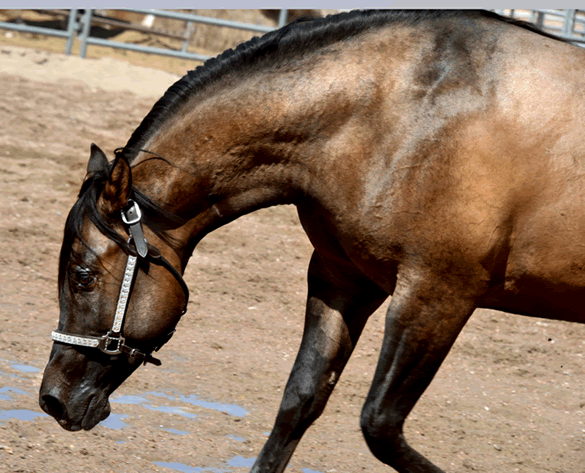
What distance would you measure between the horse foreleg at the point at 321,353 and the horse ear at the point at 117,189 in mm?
836

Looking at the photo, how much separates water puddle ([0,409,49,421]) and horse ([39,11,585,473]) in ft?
2.79

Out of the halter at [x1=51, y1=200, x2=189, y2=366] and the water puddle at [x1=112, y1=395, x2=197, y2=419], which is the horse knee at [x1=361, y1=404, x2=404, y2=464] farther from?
the water puddle at [x1=112, y1=395, x2=197, y2=419]

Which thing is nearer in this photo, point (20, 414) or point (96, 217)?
point (96, 217)

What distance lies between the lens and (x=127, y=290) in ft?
8.63

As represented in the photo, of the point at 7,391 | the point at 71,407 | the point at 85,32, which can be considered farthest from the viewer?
the point at 85,32

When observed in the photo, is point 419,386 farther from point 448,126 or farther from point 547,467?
point 547,467

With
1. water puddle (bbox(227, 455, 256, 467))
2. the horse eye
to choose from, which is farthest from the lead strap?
water puddle (bbox(227, 455, 256, 467))

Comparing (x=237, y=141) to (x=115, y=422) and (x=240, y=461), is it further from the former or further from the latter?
(x=115, y=422)

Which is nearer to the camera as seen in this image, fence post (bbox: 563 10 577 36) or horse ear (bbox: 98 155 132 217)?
horse ear (bbox: 98 155 132 217)

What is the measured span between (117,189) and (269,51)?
708 millimetres

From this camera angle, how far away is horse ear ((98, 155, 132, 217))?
253cm

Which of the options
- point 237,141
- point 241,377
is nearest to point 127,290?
point 237,141

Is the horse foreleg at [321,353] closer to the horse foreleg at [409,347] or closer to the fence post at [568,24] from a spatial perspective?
the horse foreleg at [409,347]

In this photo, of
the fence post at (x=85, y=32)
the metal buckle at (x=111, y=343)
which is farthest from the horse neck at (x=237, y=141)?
the fence post at (x=85, y=32)
